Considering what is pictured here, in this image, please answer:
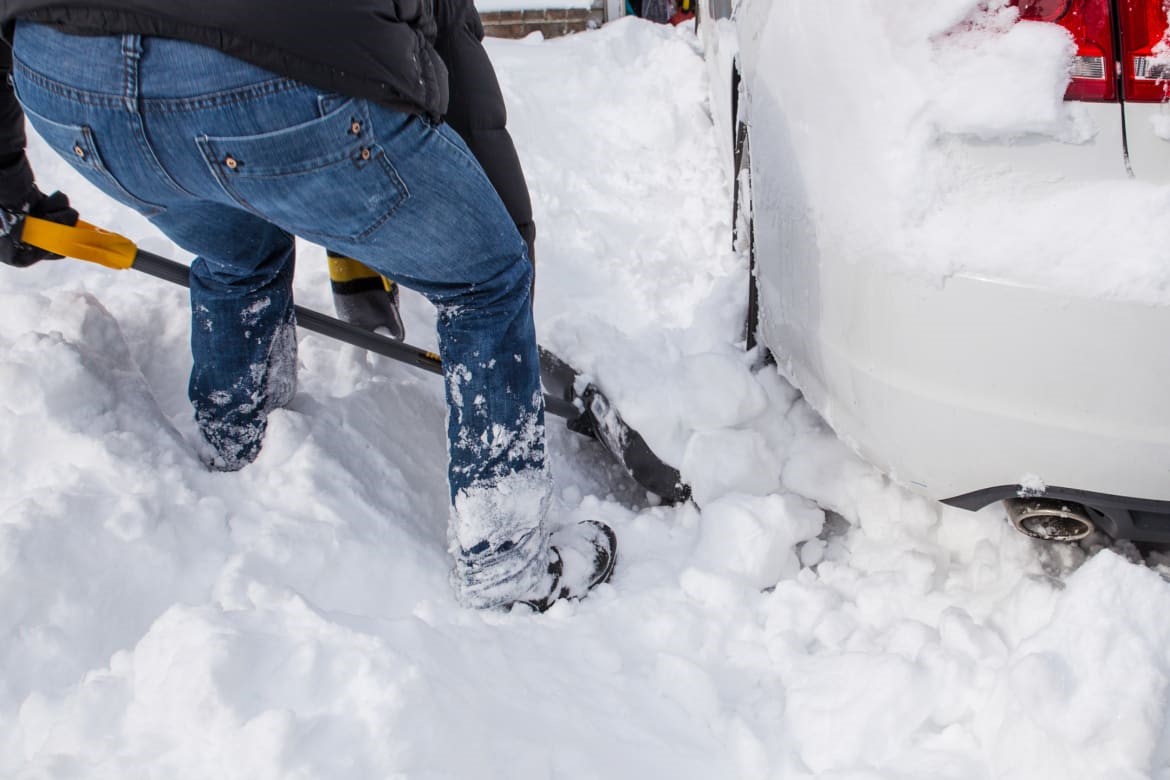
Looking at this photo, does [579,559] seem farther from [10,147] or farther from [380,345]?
[10,147]

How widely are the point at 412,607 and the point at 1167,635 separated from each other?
1.37m

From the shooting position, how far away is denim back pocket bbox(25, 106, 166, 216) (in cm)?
133

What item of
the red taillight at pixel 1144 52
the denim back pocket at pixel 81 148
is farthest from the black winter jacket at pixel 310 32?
the red taillight at pixel 1144 52

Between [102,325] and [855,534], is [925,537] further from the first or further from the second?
[102,325]

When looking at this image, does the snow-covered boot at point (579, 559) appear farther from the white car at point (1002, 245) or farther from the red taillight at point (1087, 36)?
the red taillight at point (1087, 36)

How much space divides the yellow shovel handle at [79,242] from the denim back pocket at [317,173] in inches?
36.4

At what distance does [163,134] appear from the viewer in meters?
1.28

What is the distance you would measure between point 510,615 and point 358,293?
4.07ft

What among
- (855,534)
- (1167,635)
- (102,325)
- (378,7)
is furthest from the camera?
(102,325)

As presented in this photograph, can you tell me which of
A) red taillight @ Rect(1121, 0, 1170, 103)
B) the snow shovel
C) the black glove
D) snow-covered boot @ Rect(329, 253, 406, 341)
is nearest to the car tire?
the snow shovel

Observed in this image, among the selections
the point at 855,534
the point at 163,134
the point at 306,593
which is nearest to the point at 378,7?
the point at 163,134

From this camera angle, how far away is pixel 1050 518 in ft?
5.43

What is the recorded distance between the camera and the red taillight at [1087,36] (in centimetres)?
132

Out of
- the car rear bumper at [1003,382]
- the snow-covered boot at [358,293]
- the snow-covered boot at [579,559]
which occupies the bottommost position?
the snow-covered boot at [579,559]
